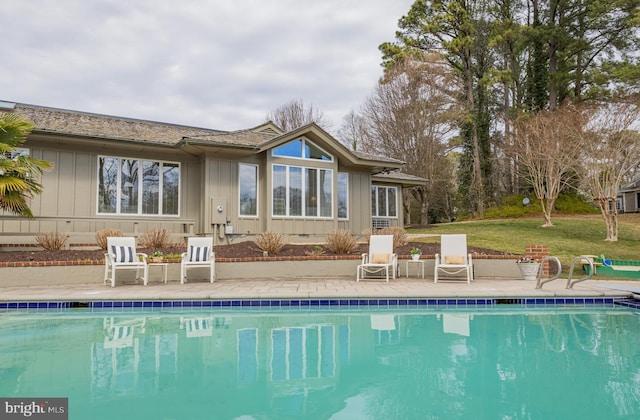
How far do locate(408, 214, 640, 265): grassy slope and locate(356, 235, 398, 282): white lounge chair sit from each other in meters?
4.26

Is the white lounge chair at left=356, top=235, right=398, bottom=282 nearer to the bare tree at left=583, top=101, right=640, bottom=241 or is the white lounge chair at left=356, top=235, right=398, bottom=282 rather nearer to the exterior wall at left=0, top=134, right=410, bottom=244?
the exterior wall at left=0, top=134, right=410, bottom=244

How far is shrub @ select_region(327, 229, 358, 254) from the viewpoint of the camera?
10.5 m

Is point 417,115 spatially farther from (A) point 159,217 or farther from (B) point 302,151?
(A) point 159,217

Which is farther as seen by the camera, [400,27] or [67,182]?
[400,27]

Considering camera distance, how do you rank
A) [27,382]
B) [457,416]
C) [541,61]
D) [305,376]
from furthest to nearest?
1. [541,61]
2. [305,376]
3. [27,382]
4. [457,416]

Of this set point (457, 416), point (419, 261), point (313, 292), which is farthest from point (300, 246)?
point (457, 416)

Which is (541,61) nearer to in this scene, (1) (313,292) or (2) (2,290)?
(1) (313,292)

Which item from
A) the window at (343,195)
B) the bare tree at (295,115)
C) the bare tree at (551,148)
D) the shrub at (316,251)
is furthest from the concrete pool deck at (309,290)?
the bare tree at (295,115)

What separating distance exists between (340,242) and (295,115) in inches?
893

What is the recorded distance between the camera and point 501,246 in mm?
12734

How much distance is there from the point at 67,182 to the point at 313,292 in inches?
334

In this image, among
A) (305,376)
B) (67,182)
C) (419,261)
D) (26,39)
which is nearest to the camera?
(305,376)

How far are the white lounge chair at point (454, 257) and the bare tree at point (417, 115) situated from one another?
15006 mm

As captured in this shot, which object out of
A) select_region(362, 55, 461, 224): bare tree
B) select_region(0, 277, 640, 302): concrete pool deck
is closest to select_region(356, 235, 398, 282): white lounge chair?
select_region(0, 277, 640, 302): concrete pool deck
